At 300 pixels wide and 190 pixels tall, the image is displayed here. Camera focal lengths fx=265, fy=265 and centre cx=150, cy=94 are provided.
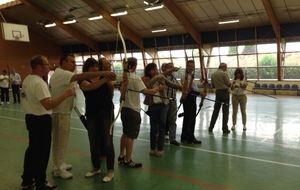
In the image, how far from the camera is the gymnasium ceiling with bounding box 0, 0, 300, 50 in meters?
13.0

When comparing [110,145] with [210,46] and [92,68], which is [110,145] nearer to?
[92,68]

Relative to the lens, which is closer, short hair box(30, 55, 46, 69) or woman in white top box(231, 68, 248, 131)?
short hair box(30, 55, 46, 69)

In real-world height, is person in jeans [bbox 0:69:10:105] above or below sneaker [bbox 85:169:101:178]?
above

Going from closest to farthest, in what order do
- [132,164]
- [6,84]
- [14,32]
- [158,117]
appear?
[132,164] → [158,117] → [6,84] → [14,32]

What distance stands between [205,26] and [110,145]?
14.4 metres

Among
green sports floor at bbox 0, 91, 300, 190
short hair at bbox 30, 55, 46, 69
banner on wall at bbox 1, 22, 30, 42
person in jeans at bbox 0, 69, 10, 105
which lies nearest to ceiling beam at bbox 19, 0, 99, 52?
banner on wall at bbox 1, 22, 30, 42

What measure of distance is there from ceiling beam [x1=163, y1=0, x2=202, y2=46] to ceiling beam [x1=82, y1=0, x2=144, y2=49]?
3964 millimetres

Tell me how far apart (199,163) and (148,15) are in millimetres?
13105

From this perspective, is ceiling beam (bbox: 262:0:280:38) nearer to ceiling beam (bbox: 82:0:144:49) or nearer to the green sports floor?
the green sports floor

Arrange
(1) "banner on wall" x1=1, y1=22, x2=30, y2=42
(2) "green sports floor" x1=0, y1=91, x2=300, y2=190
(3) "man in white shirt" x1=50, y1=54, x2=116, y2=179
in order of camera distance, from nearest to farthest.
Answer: (3) "man in white shirt" x1=50, y1=54, x2=116, y2=179 → (2) "green sports floor" x1=0, y1=91, x2=300, y2=190 → (1) "banner on wall" x1=1, y1=22, x2=30, y2=42

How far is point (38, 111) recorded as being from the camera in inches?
97.7

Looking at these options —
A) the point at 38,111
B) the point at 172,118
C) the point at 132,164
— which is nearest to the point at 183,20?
the point at 172,118

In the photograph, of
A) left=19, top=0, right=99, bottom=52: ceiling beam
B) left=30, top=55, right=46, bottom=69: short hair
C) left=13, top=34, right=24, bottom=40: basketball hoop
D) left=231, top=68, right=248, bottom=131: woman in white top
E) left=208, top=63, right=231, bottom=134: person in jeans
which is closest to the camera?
left=30, top=55, right=46, bottom=69: short hair

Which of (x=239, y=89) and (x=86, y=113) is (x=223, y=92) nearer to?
(x=239, y=89)
